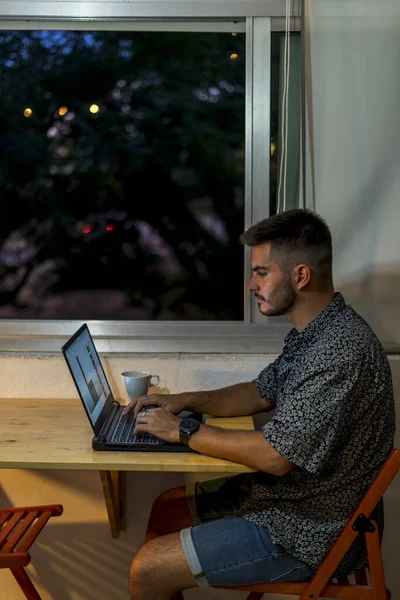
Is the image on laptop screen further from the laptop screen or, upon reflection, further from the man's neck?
the man's neck

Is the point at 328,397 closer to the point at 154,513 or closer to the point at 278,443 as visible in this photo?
the point at 278,443

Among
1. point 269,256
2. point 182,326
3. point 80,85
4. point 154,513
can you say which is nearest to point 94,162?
point 80,85

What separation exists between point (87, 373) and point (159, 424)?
0.29 m

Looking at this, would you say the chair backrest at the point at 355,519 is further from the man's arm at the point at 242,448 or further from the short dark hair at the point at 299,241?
the short dark hair at the point at 299,241

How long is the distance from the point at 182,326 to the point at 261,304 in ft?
2.21

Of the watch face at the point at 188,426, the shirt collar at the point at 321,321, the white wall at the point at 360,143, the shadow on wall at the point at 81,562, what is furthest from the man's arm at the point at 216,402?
the shadow on wall at the point at 81,562

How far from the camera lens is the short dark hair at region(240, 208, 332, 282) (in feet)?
6.18

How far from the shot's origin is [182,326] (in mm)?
2588

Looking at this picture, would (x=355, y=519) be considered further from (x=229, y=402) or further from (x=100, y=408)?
(x=100, y=408)

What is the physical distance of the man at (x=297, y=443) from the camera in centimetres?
172

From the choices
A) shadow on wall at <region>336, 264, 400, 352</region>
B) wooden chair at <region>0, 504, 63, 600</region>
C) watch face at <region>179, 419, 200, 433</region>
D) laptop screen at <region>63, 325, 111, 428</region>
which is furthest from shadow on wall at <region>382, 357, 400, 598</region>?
wooden chair at <region>0, 504, 63, 600</region>

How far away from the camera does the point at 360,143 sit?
2.35 m

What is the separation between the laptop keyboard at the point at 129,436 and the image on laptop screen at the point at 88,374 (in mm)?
70

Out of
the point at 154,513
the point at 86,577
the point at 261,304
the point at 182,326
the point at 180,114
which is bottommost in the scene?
Result: the point at 86,577
